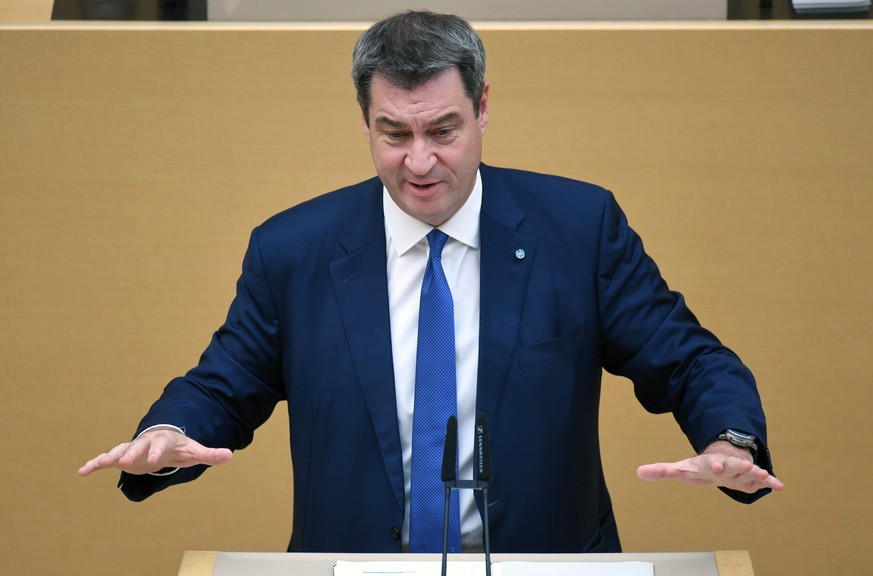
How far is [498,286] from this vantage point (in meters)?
Result: 2.23

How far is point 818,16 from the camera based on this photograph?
3068 millimetres

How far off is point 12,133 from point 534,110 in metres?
1.21

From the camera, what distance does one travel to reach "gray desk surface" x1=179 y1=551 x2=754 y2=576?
1.86 metres

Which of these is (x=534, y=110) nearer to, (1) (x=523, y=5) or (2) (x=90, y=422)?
(1) (x=523, y=5)

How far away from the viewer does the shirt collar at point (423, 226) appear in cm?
224

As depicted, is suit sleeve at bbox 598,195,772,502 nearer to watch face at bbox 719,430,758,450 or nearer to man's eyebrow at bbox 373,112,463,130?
watch face at bbox 719,430,758,450

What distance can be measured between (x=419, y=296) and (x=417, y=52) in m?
0.41

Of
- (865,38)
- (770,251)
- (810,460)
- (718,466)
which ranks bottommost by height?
(810,460)

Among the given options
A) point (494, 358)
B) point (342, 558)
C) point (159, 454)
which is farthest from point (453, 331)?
point (159, 454)

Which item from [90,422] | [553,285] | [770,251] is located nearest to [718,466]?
[553,285]

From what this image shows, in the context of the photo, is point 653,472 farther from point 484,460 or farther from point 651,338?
point 651,338

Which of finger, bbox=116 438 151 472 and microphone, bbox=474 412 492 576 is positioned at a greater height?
microphone, bbox=474 412 492 576

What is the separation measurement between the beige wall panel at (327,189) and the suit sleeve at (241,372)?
865 millimetres

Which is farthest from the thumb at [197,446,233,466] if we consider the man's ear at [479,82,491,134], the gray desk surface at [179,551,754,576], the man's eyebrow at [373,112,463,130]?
the man's ear at [479,82,491,134]
